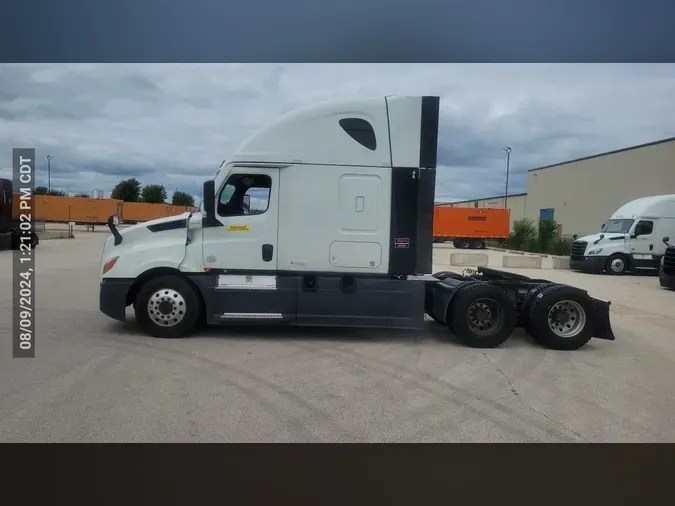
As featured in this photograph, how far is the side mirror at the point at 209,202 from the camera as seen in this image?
8.08 m

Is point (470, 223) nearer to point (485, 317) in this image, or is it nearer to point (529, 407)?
point (485, 317)

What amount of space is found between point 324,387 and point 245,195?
132 inches

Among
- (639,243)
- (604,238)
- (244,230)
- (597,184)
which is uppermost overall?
(597,184)

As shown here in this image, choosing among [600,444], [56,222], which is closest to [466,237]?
[56,222]

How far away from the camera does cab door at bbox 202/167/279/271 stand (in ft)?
26.8

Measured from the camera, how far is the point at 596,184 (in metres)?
40.1

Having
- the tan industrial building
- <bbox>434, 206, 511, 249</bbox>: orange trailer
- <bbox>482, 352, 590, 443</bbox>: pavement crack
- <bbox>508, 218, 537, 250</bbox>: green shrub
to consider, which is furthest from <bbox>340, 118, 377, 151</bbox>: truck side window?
<bbox>434, 206, 511, 249</bbox>: orange trailer

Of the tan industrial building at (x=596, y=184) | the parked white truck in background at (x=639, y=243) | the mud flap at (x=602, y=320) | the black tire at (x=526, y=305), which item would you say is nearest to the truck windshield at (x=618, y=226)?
the parked white truck in background at (x=639, y=243)

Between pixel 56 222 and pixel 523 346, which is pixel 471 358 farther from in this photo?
pixel 56 222

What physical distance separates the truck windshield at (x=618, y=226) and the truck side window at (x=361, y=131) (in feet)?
59.8

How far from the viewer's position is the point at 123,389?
5.82m

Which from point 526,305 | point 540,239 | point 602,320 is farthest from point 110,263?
point 540,239

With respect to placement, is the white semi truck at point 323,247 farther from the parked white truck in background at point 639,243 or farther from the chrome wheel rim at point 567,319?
the parked white truck in background at point 639,243

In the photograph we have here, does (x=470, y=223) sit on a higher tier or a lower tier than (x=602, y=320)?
higher
